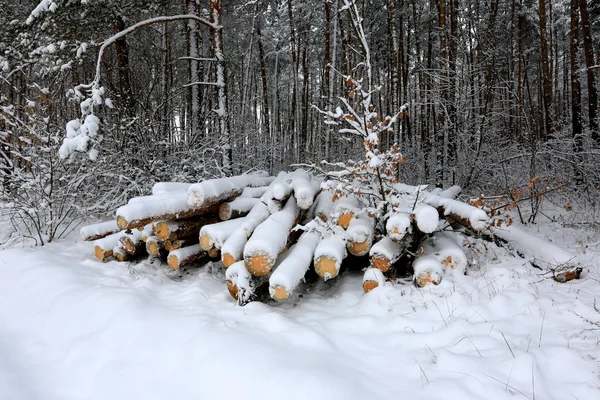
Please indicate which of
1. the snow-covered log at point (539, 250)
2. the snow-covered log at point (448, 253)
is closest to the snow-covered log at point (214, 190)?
the snow-covered log at point (448, 253)

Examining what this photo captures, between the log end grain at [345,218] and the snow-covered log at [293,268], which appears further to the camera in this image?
the log end grain at [345,218]

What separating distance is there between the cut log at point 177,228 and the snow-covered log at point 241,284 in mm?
1338

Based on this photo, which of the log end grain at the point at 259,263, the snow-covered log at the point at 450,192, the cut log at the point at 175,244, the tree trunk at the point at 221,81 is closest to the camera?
the log end grain at the point at 259,263

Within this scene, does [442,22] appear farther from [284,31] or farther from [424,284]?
[284,31]

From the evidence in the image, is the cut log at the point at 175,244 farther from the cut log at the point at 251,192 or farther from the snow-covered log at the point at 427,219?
the snow-covered log at the point at 427,219

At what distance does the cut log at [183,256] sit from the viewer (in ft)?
14.4

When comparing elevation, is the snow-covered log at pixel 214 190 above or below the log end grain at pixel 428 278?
above

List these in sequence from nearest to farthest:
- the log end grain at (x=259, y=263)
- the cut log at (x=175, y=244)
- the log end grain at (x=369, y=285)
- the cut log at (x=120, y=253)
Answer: the log end grain at (x=259, y=263) → the log end grain at (x=369, y=285) → the cut log at (x=175, y=244) → the cut log at (x=120, y=253)

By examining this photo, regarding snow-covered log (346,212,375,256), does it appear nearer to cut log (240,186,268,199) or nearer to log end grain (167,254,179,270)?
cut log (240,186,268,199)

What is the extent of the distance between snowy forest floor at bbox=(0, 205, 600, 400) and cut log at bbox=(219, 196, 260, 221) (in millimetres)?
1043

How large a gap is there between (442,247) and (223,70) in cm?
624

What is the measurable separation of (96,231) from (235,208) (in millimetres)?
2354

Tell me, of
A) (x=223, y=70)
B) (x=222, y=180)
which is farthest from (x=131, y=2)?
(x=222, y=180)

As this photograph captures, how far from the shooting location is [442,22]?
8219mm
